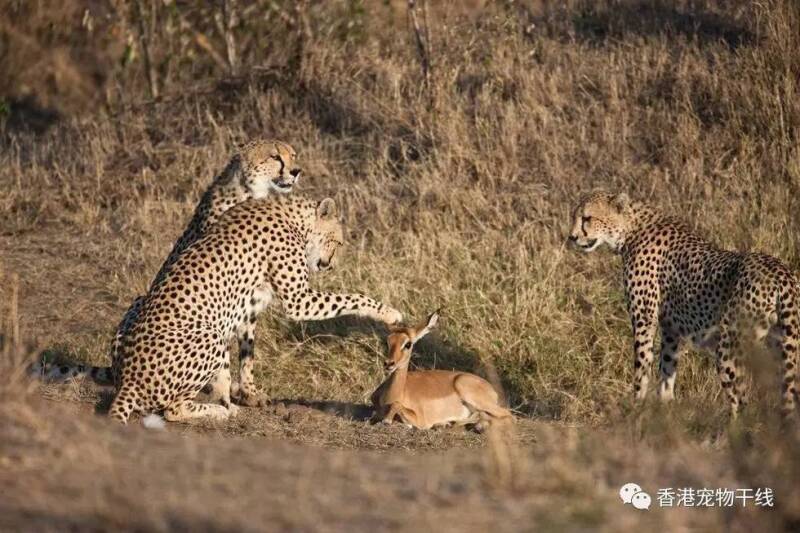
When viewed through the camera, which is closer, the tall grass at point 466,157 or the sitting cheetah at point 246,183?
the sitting cheetah at point 246,183

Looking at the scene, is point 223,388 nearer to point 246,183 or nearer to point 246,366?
point 246,366

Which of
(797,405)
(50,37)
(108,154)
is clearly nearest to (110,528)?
(797,405)

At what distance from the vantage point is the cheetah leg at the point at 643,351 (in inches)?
325

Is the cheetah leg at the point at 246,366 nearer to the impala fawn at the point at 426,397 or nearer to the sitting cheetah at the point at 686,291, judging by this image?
the impala fawn at the point at 426,397

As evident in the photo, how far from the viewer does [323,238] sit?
8703 mm

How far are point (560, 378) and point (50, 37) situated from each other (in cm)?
952

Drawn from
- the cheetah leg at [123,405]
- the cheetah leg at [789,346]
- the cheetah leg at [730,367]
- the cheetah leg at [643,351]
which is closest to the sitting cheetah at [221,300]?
the cheetah leg at [123,405]

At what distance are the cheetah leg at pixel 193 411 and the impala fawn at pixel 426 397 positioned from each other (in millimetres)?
832

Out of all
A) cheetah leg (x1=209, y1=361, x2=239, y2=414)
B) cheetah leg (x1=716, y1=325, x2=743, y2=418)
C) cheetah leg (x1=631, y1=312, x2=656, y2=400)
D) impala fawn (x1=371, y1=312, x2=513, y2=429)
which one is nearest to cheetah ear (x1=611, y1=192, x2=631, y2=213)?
cheetah leg (x1=631, y1=312, x2=656, y2=400)

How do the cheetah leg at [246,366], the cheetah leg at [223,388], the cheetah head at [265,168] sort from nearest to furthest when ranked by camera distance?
the cheetah leg at [223,388], the cheetah leg at [246,366], the cheetah head at [265,168]

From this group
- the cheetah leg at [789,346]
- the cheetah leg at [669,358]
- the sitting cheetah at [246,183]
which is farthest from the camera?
the sitting cheetah at [246,183]

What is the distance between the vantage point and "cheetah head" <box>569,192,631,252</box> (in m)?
8.66

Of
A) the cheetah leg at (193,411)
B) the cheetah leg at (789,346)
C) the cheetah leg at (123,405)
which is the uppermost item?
the cheetah leg at (789,346)

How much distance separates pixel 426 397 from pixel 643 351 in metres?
1.26
